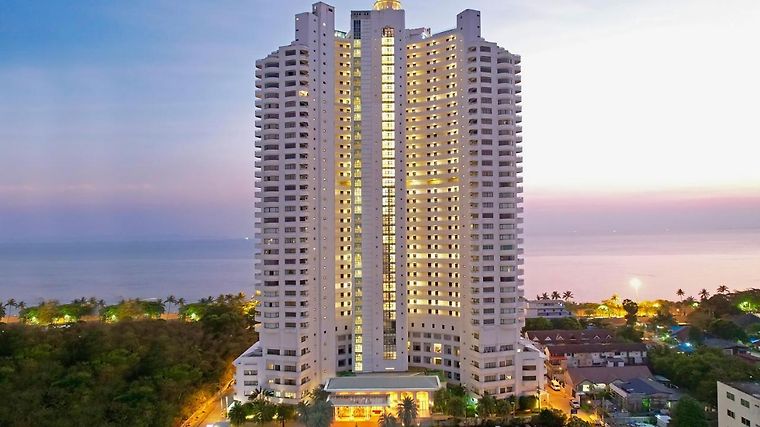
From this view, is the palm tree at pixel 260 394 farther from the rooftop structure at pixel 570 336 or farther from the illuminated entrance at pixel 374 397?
the rooftop structure at pixel 570 336

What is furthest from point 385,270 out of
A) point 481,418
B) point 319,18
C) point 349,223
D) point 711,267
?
point 711,267

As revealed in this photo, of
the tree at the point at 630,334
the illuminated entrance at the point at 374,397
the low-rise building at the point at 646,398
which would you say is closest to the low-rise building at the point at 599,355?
the tree at the point at 630,334

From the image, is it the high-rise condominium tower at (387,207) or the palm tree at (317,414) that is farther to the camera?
the high-rise condominium tower at (387,207)

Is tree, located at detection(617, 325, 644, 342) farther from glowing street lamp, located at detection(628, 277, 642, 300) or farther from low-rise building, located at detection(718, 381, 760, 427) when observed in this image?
glowing street lamp, located at detection(628, 277, 642, 300)

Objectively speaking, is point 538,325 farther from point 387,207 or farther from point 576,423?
point 576,423

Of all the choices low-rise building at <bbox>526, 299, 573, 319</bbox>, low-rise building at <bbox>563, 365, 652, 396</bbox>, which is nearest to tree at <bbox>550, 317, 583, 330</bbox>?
low-rise building at <bbox>526, 299, 573, 319</bbox>

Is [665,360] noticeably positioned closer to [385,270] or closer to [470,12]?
[385,270]
